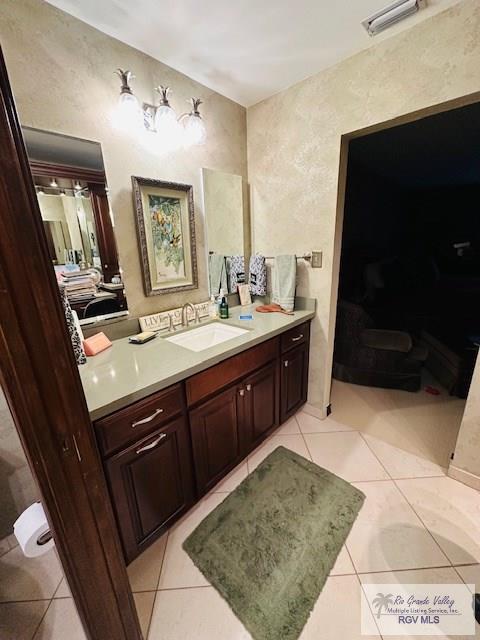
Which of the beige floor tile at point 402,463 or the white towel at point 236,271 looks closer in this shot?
the beige floor tile at point 402,463

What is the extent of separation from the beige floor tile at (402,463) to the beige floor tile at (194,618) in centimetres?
121

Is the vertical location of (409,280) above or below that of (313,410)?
above

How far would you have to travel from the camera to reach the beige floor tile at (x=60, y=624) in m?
1.00

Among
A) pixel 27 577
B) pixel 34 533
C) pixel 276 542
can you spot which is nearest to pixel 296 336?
pixel 276 542

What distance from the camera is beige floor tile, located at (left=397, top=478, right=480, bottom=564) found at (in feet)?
4.06

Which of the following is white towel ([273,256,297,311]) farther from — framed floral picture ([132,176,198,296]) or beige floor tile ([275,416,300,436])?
beige floor tile ([275,416,300,436])

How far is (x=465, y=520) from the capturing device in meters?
1.36

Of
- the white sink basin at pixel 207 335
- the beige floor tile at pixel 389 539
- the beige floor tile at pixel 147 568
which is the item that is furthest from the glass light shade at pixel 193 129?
the beige floor tile at pixel 389 539

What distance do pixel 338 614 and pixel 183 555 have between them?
0.71 metres

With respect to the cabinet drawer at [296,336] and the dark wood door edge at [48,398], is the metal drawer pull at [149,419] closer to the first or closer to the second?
the dark wood door edge at [48,398]

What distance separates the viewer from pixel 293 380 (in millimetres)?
1994

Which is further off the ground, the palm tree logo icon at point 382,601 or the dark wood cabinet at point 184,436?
the dark wood cabinet at point 184,436

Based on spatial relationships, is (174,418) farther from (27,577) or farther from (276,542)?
(27,577)

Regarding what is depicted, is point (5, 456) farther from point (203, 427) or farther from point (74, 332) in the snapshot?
point (203, 427)
